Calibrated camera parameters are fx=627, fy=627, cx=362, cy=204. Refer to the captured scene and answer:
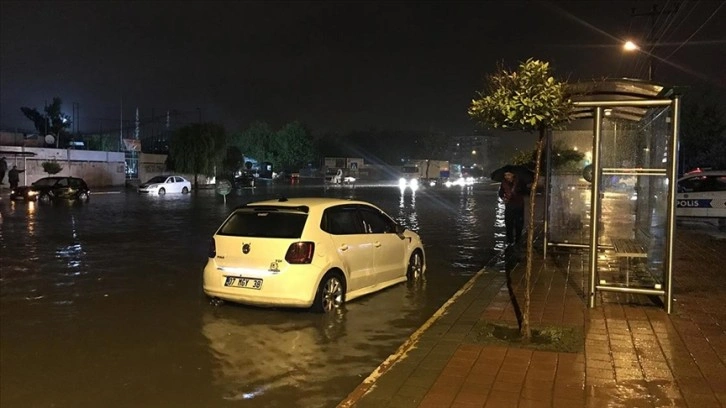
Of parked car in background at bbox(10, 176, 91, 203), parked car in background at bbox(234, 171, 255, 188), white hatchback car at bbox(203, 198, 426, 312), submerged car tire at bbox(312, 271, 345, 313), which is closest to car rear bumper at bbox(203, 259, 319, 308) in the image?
white hatchback car at bbox(203, 198, 426, 312)

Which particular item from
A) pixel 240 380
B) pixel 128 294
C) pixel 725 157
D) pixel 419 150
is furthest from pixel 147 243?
pixel 419 150

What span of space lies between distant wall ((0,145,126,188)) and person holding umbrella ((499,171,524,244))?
4232cm

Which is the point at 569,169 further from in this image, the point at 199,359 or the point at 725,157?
the point at 725,157

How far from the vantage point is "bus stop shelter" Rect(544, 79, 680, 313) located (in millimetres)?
7590

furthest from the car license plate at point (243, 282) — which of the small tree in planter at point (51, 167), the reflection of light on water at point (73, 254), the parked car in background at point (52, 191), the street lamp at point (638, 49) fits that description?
the small tree in planter at point (51, 167)

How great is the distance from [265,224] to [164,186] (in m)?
38.0

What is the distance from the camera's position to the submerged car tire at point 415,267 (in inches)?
418

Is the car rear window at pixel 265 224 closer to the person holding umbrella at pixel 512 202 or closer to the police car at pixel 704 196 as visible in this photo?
the person holding umbrella at pixel 512 202

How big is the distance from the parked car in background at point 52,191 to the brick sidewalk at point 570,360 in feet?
103

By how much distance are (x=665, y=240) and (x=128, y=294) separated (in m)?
7.62

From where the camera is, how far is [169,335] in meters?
7.31

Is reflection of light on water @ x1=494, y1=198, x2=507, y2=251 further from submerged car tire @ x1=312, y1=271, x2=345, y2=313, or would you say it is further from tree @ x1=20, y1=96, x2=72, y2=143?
tree @ x1=20, y1=96, x2=72, y2=143

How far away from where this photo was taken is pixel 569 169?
42.1ft

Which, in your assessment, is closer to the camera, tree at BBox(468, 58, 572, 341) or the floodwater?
the floodwater
